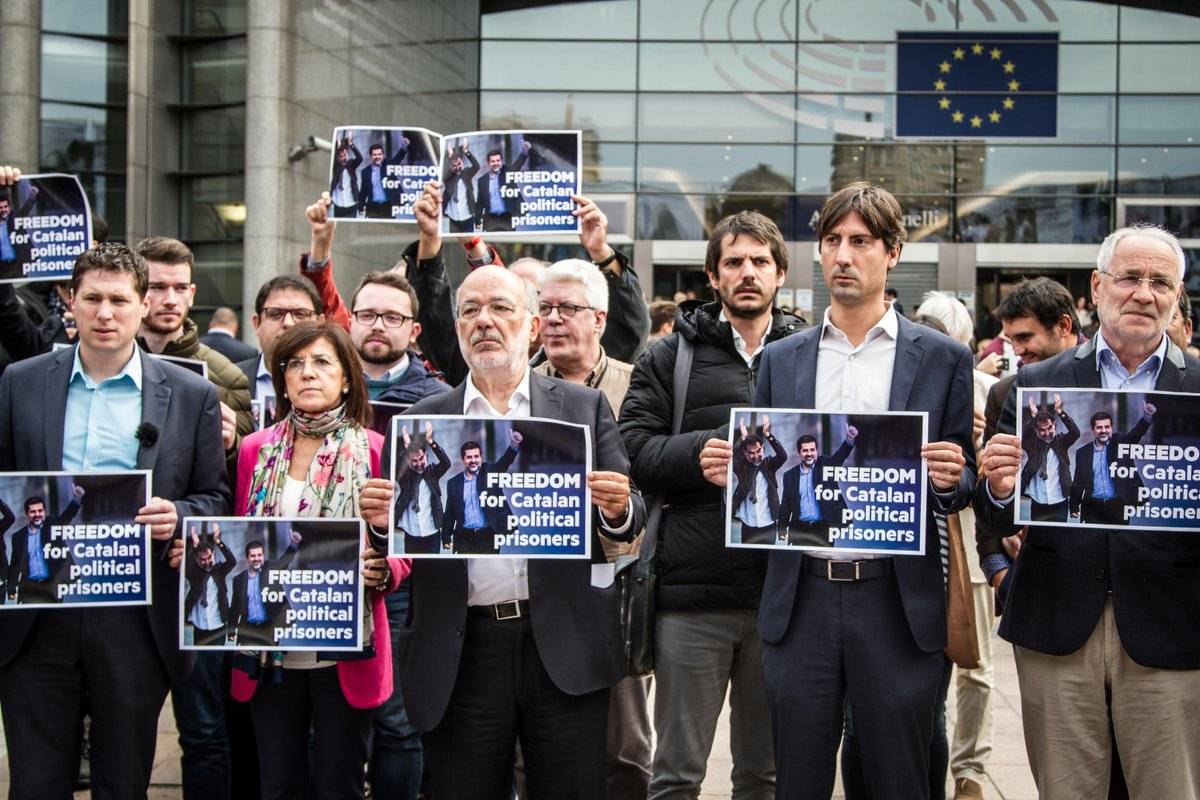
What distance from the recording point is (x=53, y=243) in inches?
209

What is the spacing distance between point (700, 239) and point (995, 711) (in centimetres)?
1758

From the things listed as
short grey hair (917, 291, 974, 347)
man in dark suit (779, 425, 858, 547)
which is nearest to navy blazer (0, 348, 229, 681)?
man in dark suit (779, 425, 858, 547)

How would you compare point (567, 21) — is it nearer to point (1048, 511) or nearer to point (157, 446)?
point (157, 446)

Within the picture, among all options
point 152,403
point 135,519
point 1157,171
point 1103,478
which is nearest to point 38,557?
point 135,519

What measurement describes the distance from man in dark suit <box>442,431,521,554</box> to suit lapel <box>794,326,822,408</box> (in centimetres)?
94

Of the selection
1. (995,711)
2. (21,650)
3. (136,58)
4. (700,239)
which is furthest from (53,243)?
(700,239)

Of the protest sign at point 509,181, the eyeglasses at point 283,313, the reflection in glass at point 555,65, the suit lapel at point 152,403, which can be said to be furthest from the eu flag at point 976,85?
the suit lapel at point 152,403

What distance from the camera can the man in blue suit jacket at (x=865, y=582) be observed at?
381 cm

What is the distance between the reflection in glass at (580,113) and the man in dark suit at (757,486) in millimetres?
21629

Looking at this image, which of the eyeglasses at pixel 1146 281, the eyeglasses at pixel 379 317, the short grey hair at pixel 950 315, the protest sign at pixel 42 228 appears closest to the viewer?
the eyeglasses at pixel 1146 281

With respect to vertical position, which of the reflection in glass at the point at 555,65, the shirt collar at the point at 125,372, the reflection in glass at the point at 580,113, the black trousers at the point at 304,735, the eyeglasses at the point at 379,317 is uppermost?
the reflection in glass at the point at 555,65

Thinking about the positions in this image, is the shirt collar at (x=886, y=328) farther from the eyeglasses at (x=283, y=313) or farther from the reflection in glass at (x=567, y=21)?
the reflection in glass at (x=567, y=21)

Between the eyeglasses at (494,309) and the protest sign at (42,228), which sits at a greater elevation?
the protest sign at (42,228)

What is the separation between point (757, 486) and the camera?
381cm
